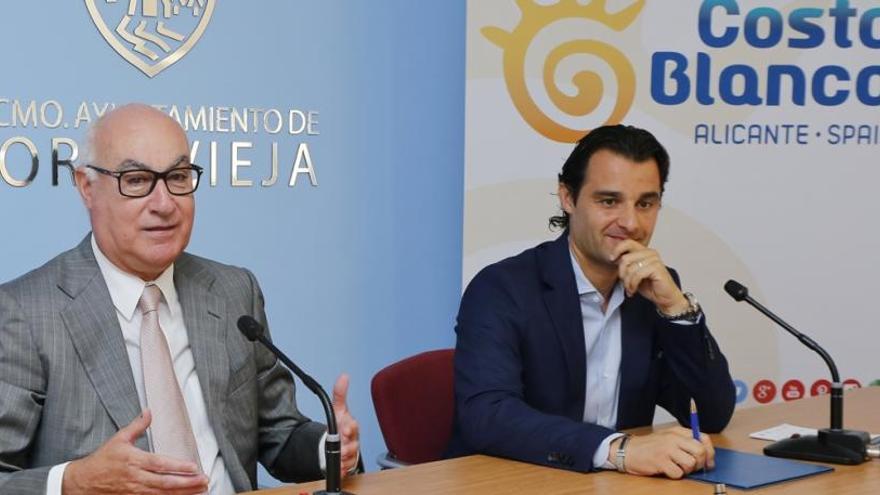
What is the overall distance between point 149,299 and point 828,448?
5.09ft

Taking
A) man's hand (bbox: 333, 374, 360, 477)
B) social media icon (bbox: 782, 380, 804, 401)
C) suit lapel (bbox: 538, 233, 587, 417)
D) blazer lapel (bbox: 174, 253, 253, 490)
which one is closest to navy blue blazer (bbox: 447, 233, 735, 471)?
suit lapel (bbox: 538, 233, 587, 417)

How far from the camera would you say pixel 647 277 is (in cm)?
305

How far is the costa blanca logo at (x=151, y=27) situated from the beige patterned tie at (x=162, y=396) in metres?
1.87

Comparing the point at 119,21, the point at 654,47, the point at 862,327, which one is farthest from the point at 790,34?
the point at 119,21

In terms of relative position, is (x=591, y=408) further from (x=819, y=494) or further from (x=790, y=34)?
(x=790, y=34)

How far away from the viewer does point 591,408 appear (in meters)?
3.18

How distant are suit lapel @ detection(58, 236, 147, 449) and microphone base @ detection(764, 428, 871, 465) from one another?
143cm

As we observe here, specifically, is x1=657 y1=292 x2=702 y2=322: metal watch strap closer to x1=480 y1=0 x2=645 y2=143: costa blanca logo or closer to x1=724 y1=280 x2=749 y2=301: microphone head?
x1=724 y1=280 x2=749 y2=301: microphone head

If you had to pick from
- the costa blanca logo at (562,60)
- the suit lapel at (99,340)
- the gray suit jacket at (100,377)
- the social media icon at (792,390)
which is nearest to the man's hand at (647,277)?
the gray suit jacket at (100,377)

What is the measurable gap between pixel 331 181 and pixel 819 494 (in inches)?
104

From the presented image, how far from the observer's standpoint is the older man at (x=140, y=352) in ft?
8.07

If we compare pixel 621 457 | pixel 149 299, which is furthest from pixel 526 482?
pixel 149 299

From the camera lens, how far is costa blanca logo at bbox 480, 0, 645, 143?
4.64 meters

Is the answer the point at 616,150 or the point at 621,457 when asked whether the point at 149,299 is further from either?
the point at 616,150
